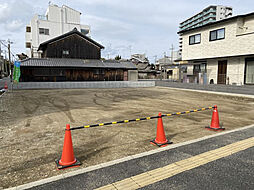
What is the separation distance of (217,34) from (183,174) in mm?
20478

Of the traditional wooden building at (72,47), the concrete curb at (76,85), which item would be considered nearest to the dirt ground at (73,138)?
the concrete curb at (76,85)

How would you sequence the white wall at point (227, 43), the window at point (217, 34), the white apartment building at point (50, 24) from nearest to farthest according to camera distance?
the white wall at point (227, 43) < the window at point (217, 34) < the white apartment building at point (50, 24)

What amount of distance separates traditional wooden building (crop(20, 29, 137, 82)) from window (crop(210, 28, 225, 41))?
1273 centimetres

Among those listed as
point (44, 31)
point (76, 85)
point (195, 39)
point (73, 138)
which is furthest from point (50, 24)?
point (73, 138)

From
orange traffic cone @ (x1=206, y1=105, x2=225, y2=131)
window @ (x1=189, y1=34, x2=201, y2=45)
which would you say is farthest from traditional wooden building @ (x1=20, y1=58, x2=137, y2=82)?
orange traffic cone @ (x1=206, y1=105, x2=225, y2=131)

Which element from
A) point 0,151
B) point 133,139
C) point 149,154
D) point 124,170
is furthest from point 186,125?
point 0,151

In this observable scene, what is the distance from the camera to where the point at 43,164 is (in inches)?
153

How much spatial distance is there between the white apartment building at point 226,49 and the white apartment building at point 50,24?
3905 cm

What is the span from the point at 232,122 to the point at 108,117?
17.8ft

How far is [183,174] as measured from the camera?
11.2 feet

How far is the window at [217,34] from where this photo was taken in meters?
19.1

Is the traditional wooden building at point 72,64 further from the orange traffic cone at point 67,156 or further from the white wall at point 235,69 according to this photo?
the orange traffic cone at point 67,156

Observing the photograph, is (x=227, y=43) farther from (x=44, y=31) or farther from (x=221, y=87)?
(x=44, y=31)

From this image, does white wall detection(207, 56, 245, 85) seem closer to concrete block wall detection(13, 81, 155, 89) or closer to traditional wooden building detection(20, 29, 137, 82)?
concrete block wall detection(13, 81, 155, 89)
